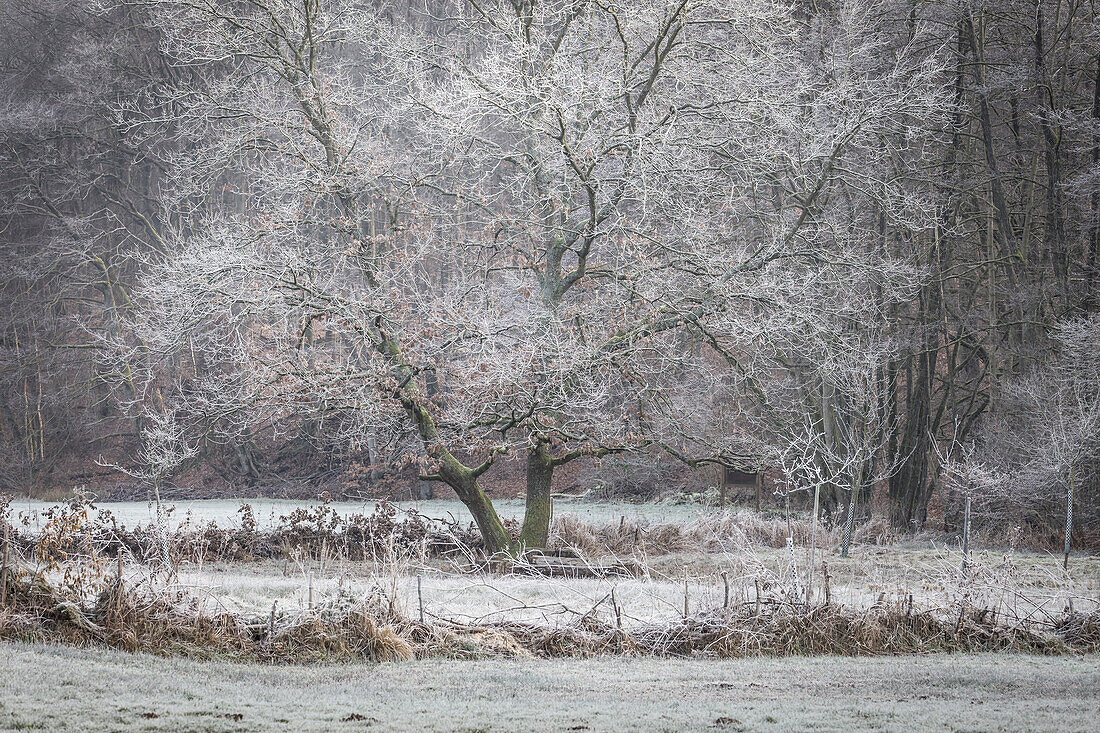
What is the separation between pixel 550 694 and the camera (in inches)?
238

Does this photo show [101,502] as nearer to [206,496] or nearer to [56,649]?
[206,496]

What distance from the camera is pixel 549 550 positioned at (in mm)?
13391

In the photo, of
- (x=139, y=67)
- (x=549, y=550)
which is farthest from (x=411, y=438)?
(x=139, y=67)

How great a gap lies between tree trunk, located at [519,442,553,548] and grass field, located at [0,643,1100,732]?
19.9 feet

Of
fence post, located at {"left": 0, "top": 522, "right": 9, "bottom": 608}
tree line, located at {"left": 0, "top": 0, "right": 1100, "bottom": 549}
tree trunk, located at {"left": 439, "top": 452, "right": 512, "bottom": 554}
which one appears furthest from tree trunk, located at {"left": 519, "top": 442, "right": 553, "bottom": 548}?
fence post, located at {"left": 0, "top": 522, "right": 9, "bottom": 608}

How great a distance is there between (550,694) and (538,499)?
24.8 ft

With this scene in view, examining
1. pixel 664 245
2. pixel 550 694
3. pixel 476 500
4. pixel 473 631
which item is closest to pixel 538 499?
pixel 476 500

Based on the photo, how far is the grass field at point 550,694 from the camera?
501 centimetres

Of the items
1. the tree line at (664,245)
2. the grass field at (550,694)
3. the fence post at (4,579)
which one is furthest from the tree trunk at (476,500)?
the fence post at (4,579)

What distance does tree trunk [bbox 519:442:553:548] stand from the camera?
43.8ft

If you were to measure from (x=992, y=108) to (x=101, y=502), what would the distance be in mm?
20826

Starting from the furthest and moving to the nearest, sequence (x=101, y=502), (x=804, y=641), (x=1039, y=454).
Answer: (x=101, y=502) → (x=1039, y=454) → (x=804, y=641)

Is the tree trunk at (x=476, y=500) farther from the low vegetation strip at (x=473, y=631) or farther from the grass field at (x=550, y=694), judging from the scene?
the grass field at (x=550, y=694)

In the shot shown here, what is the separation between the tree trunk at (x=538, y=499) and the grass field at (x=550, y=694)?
19.9ft
